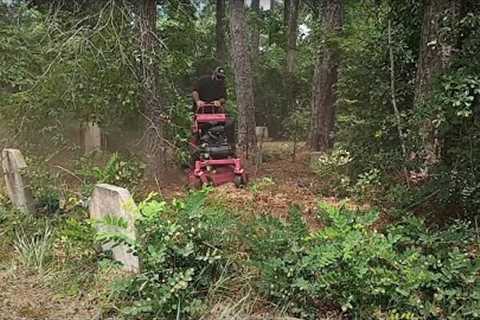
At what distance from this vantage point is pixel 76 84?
23.7 feet

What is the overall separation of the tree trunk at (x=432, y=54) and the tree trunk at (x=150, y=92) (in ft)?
10.7

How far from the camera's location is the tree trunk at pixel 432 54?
5.23 metres

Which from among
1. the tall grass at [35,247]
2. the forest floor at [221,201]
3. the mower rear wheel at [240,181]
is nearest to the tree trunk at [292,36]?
the forest floor at [221,201]

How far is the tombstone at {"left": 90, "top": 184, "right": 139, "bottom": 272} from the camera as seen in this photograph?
4.07 m

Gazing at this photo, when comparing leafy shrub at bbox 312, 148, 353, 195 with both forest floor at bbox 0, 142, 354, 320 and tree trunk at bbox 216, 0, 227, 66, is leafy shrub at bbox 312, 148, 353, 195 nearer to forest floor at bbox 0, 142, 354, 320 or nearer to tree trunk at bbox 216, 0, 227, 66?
forest floor at bbox 0, 142, 354, 320

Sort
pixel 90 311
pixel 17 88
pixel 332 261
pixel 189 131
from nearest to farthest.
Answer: pixel 332 261 → pixel 90 311 → pixel 189 131 → pixel 17 88

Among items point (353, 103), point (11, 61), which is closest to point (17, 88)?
point (11, 61)

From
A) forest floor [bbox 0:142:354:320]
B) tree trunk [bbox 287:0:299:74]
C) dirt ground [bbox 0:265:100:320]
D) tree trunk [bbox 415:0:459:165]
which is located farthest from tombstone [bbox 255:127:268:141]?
dirt ground [bbox 0:265:100:320]

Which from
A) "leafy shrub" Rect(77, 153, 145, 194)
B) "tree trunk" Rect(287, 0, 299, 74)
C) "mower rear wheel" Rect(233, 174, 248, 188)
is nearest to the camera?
"leafy shrub" Rect(77, 153, 145, 194)

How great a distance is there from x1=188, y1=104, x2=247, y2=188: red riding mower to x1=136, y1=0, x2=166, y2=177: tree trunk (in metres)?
0.50

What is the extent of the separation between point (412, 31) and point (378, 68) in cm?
60

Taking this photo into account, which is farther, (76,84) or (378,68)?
(76,84)

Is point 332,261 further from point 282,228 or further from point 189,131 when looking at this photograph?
point 189,131

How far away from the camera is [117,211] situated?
4.38 meters
